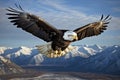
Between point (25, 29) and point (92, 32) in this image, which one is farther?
point (92, 32)

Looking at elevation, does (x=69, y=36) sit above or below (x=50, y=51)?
above

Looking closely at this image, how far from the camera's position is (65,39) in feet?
51.4

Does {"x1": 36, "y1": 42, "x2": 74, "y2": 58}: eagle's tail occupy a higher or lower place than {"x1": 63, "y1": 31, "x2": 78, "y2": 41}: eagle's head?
lower

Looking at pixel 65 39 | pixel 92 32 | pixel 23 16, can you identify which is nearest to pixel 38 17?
pixel 23 16

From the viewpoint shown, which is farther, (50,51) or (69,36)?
(50,51)

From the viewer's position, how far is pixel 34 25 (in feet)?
56.0

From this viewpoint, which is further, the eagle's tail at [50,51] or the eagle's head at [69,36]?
the eagle's tail at [50,51]

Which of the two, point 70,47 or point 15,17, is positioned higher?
point 15,17

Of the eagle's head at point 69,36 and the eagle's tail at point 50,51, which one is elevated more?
the eagle's head at point 69,36

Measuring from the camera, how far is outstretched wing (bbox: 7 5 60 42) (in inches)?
643

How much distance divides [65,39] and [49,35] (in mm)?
1950

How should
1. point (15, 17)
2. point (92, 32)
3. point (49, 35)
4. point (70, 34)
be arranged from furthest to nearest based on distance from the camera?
point (92, 32)
point (49, 35)
point (15, 17)
point (70, 34)

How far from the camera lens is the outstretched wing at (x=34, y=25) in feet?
53.6

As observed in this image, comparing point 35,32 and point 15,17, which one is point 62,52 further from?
point 15,17
